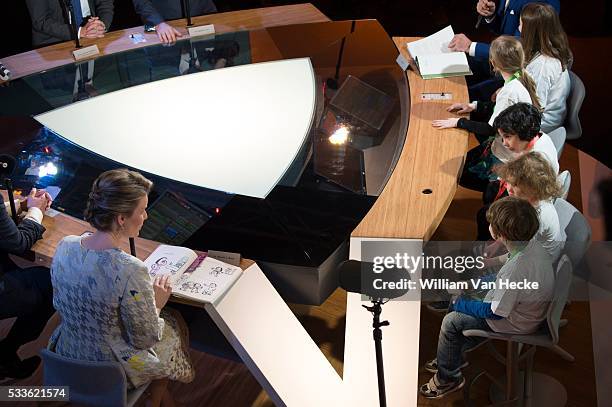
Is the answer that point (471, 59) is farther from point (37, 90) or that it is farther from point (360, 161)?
point (37, 90)

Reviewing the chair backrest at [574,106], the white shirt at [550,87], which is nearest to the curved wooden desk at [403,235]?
the white shirt at [550,87]

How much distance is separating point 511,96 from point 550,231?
3.15 ft

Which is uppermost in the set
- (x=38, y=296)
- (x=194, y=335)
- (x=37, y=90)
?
(x=37, y=90)

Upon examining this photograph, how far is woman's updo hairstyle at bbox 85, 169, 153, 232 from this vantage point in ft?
8.54

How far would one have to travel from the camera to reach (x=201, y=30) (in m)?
4.73

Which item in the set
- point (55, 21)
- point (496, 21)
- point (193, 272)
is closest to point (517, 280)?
point (193, 272)

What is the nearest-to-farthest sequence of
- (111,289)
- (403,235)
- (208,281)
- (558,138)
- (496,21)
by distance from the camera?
(111,289) < (208,281) < (403,235) < (558,138) < (496,21)

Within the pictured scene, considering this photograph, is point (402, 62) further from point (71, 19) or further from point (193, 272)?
point (193, 272)

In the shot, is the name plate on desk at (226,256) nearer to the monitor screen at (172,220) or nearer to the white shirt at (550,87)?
the monitor screen at (172,220)

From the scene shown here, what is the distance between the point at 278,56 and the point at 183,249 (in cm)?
189

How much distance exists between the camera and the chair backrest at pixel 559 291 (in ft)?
8.93

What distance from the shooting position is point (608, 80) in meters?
5.77

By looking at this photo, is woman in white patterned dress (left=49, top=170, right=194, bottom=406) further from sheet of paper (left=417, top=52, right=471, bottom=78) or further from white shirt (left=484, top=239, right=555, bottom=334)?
sheet of paper (left=417, top=52, right=471, bottom=78)

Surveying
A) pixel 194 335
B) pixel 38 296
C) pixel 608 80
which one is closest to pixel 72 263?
pixel 38 296
